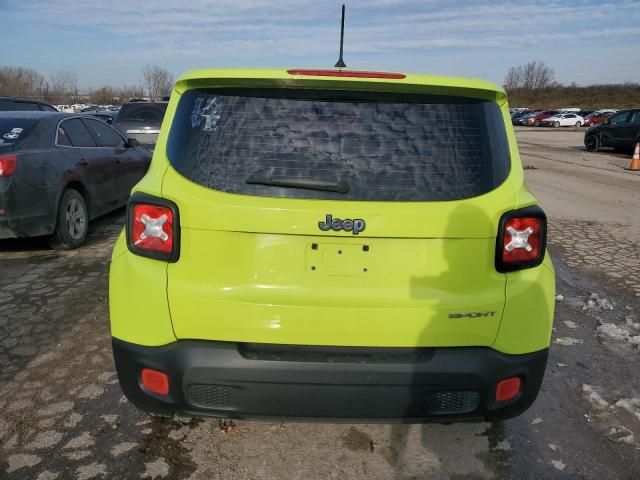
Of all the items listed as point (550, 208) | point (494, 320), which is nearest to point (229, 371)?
point (494, 320)

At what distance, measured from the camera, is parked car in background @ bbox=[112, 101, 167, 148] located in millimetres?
11828

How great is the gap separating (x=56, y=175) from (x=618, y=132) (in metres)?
20.1

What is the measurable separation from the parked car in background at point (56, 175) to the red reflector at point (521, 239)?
4896 millimetres

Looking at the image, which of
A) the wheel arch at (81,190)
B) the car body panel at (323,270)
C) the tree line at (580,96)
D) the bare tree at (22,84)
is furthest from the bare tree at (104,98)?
the car body panel at (323,270)

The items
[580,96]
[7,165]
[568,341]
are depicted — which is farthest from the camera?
[580,96]

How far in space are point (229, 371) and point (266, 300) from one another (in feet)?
1.05

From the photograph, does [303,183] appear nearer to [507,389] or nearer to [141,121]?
[507,389]

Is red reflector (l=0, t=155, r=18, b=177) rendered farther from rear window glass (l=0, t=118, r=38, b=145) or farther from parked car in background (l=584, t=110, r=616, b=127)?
parked car in background (l=584, t=110, r=616, b=127)

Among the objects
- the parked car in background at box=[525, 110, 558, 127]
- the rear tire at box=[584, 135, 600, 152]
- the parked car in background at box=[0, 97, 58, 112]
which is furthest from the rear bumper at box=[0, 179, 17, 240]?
the parked car in background at box=[525, 110, 558, 127]

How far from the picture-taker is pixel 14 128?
5.52m

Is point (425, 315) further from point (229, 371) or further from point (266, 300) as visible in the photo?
point (229, 371)

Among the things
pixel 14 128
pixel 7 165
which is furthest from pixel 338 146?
pixel 14 128

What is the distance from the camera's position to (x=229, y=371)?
6.79ft

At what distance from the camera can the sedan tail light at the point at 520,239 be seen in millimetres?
2150
